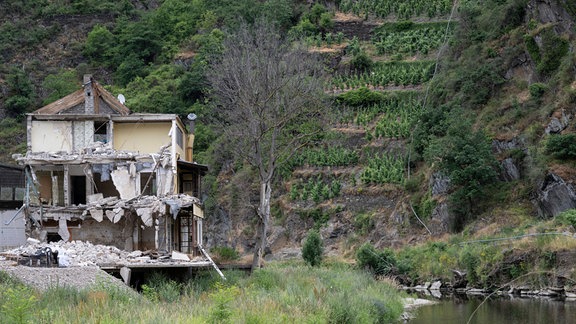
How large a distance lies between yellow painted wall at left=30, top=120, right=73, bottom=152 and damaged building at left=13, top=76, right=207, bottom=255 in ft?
0.15

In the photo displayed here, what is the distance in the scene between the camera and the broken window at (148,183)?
127 feet

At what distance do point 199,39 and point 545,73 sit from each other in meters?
39.7

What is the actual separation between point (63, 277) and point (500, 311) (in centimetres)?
1524

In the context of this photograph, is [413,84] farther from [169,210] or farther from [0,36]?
[0,36]

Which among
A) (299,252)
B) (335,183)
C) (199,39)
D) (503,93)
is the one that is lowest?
(299,252)

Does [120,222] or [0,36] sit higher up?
[0,36]

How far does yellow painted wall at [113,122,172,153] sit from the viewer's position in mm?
40844

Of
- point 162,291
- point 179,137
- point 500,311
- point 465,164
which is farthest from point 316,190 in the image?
point 162,291

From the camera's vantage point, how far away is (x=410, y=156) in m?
58.7

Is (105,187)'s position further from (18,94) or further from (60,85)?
(18,94)

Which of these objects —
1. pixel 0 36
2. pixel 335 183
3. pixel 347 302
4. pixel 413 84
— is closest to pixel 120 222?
pixel 347 302

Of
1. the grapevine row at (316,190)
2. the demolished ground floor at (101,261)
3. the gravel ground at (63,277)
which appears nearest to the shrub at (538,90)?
the grapevine row at (316,190)

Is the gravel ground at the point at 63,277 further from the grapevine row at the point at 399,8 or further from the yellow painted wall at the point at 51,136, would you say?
the grapevine row at the point at 399,8

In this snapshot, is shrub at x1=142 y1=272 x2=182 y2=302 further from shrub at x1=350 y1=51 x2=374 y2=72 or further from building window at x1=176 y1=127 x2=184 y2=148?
shrub at x1=350 y1=51 x2=374 y2=72
